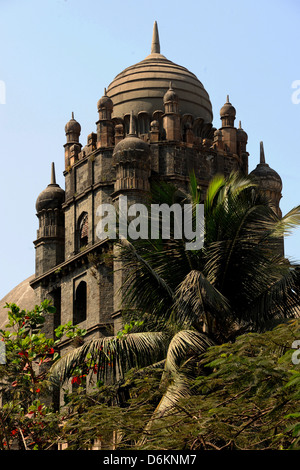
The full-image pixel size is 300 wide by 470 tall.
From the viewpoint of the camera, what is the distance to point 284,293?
22688mm

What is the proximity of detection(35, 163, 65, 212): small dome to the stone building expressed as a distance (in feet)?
0.12

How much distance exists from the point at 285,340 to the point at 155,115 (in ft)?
74.6

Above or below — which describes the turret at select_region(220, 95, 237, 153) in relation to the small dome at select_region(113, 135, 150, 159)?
above

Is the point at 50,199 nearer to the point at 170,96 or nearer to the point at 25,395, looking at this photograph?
the point at 170,96

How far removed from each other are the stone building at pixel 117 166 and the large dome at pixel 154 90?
0.04m

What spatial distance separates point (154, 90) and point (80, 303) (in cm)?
797

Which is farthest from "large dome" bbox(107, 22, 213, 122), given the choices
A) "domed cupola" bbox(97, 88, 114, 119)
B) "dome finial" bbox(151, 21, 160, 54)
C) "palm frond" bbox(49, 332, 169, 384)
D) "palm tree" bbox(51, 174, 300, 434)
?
"palm frond" bbox(49, 332, 169, 384)

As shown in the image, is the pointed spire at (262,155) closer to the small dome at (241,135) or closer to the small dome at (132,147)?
the small dome at (241,135)

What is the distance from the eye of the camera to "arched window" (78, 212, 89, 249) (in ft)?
132

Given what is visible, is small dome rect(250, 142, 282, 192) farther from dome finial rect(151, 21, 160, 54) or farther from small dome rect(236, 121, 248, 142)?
dome finial rect(151, 21, 160, 54)

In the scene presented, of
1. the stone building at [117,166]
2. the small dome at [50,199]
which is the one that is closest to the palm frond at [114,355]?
the stone building at [117,166]

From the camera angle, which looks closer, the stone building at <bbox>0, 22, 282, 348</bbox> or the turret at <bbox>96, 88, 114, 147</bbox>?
the stone building at <bbox>0, 22, 282, 348</bbox>
